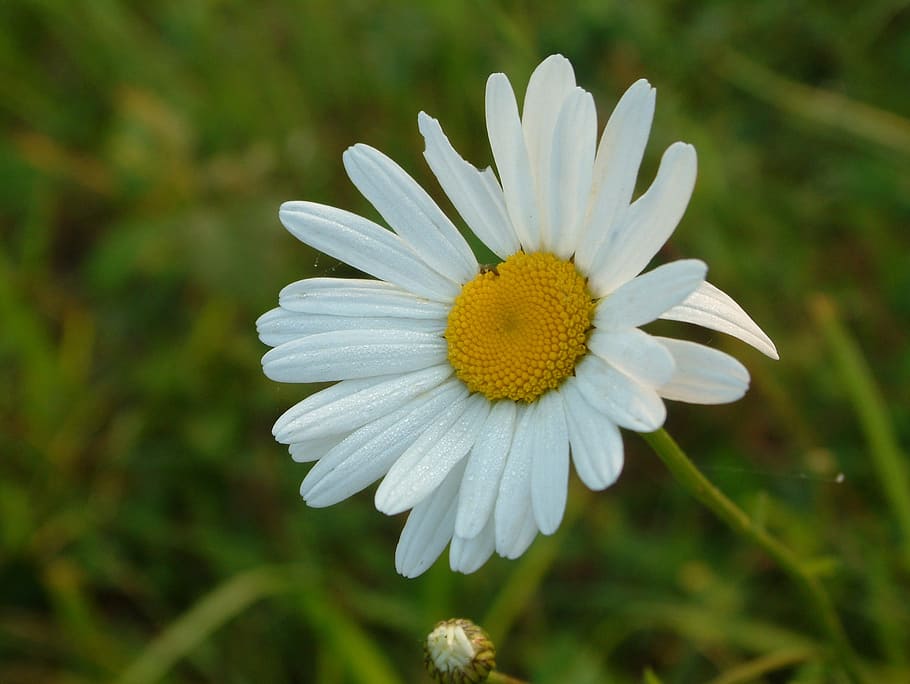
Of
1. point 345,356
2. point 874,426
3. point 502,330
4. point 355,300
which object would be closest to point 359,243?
point 355,300

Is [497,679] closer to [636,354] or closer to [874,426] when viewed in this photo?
[636,354]

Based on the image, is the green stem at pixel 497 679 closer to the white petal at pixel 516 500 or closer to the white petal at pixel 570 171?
the white petal at pixel 516 500

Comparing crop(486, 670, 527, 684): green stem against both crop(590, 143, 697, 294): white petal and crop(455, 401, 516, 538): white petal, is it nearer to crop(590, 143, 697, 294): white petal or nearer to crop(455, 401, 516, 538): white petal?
crop(455, 401, 516, 538): white petal

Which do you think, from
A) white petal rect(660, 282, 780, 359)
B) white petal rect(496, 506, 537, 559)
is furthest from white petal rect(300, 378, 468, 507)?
white petal rect(660, 282, 780, 359)

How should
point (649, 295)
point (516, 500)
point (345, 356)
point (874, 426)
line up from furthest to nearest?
point (874, 426), point (345, 356), point (516, 500), point (649, 295)

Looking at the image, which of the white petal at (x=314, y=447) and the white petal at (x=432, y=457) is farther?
the white petal at (x=314, y=447)

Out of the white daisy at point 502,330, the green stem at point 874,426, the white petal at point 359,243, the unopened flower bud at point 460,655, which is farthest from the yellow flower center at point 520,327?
the green stem at point 874,426
